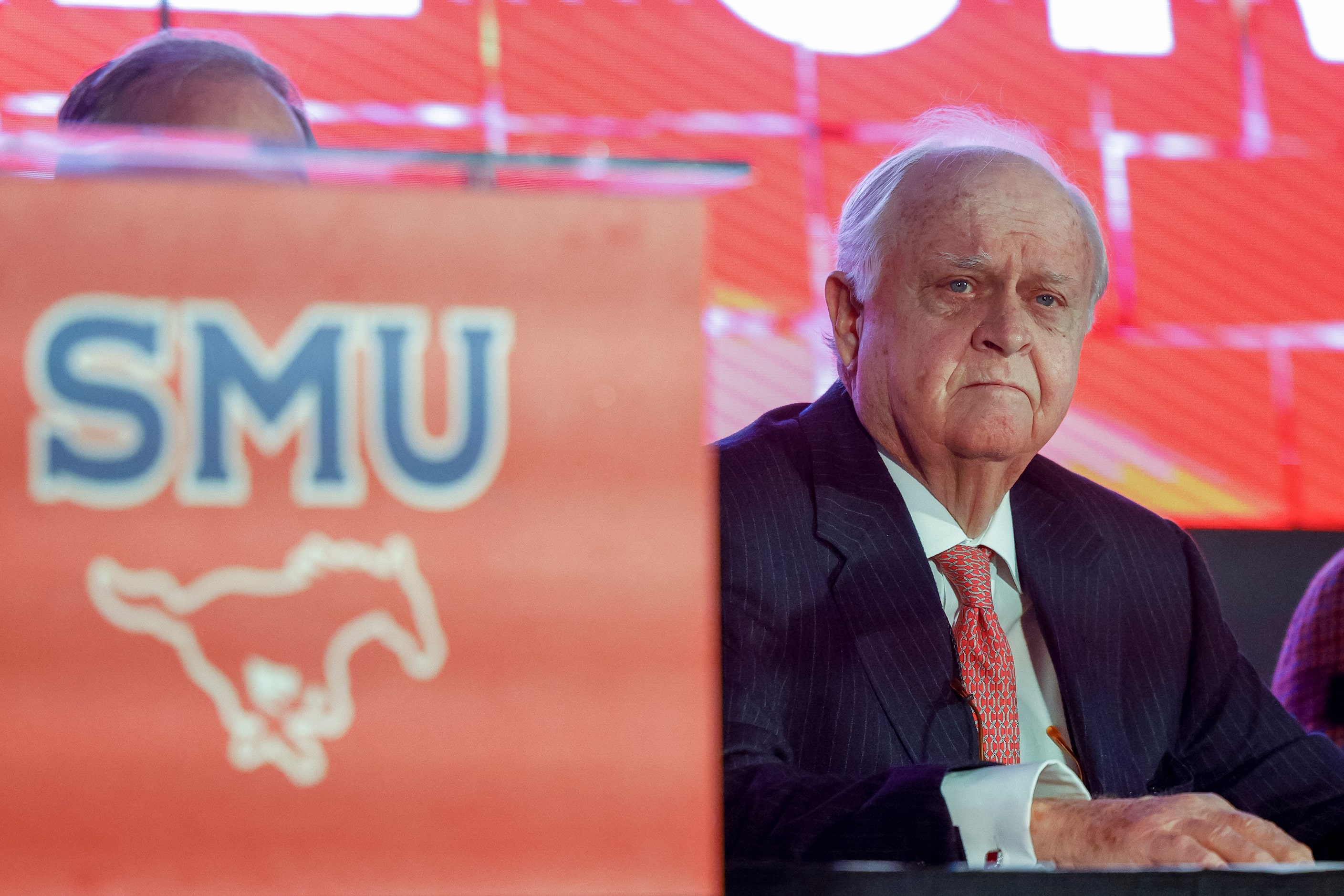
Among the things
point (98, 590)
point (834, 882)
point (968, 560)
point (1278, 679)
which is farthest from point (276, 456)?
point (1278, 679)

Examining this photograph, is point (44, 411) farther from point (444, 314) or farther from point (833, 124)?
point (833, 124)

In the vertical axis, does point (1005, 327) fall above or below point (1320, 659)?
above

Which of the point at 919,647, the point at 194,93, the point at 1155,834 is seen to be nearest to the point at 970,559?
the point at 919,647

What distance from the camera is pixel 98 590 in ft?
1.65

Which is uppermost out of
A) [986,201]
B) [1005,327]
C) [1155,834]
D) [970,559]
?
[986,201]

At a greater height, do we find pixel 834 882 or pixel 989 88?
pixel 989 88

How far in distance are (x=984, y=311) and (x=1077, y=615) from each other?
344mm

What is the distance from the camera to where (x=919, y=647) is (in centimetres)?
137

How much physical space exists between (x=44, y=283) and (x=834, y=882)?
522mm

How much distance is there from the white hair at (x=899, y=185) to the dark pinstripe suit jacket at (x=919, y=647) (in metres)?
0.16

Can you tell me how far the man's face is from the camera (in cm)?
146

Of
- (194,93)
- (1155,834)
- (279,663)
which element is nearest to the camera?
(279,663)

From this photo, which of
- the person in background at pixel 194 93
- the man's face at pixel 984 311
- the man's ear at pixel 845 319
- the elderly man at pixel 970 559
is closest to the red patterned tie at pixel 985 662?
the elderly man at pixel 970 559

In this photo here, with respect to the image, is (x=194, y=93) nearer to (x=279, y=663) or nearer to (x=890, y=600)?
(x=890, y=600)
